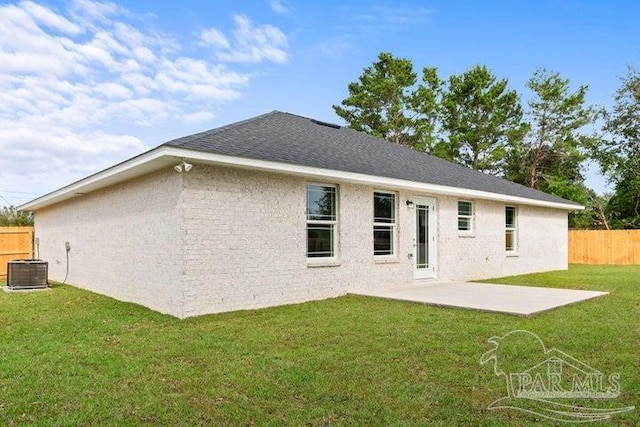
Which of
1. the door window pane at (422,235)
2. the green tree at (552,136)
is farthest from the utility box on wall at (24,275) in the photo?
the green tree at (552,136)

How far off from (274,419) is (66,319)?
5511 millimetres

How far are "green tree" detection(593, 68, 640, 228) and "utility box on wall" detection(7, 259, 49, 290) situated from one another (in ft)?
102

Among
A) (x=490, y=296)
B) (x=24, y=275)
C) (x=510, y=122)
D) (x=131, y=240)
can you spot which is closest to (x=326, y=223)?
(x=490, y=296)

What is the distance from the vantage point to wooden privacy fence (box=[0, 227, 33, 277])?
1636cm

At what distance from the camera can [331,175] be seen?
359 inches

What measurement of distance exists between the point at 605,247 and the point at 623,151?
39.3 ft

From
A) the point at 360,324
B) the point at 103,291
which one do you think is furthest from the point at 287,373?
the point at 103,291

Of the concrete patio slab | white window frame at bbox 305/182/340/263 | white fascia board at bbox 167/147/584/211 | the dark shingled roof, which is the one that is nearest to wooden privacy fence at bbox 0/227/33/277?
the dark shingled roof

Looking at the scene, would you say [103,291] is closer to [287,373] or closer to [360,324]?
[360,324]

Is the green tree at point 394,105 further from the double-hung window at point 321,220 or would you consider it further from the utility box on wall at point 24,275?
the utility box on wall at point 24,275

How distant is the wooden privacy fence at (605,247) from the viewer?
21094 mm

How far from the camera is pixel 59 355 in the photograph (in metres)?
5.20

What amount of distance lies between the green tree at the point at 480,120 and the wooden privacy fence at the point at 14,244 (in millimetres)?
22699

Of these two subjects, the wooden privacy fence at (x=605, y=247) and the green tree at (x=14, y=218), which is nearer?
the wooden privacy fence at (x=605, y=247)
